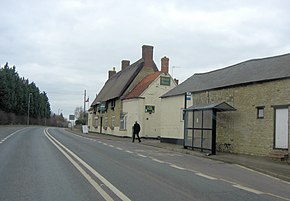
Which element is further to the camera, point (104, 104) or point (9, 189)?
point (104, 104)

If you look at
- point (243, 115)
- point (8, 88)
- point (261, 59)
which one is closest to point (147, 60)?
point (261, 59)

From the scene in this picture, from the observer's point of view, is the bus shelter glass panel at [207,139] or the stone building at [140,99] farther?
the stone building at [140,99]

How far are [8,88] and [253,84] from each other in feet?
229

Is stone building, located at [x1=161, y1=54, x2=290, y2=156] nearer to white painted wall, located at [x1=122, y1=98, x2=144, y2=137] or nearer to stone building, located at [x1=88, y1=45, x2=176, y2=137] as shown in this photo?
white painted wall, located at [x1=122, y1=98, x2=144, y2=137]

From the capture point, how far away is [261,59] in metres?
23.7

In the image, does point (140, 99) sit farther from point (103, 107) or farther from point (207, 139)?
point (207, 139)

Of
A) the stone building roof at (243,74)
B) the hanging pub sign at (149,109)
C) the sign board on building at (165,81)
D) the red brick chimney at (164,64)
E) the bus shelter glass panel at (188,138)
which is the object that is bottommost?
the bus shelter glass panel at (188,138)

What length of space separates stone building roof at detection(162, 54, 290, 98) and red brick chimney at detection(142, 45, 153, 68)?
54.5 feet

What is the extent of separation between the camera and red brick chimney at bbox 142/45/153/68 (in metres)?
45.7

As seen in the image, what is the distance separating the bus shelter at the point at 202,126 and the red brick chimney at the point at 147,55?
73.7ft

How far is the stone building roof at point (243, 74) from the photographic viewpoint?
63.9ft

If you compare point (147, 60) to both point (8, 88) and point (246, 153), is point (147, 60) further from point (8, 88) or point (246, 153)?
point (8, 88)

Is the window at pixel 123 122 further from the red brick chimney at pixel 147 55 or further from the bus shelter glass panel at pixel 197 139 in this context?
the bus shelter glass panel at pixel 197 139

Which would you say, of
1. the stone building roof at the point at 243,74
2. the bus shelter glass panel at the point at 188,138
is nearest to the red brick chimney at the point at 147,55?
the stone building roof at the point at 243,74
